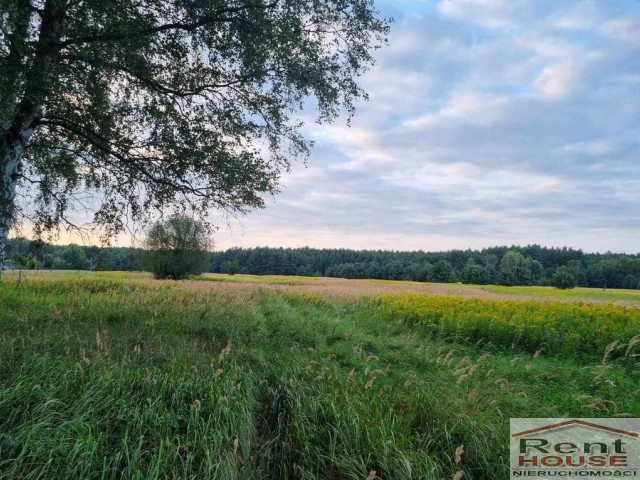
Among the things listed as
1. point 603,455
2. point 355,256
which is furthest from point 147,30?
point 355,256

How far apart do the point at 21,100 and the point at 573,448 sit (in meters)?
9.29

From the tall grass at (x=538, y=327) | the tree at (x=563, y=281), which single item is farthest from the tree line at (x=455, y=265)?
the tall grass at (x=538, y=327)

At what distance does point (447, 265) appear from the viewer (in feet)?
251

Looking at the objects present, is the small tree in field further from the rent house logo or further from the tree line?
the tree line

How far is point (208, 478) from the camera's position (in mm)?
2791

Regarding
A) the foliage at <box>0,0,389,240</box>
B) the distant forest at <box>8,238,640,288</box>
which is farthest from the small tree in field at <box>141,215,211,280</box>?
the foliage at <box>0,0,389,240</box>

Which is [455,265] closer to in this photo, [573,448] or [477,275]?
[477,275]

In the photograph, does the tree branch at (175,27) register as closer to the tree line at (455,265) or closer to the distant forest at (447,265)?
the distant forest at (447,265)

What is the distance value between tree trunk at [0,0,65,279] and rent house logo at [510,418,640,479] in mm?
7705

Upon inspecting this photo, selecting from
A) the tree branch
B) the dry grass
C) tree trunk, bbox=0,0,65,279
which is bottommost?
the dry grass

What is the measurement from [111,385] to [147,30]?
6241mm

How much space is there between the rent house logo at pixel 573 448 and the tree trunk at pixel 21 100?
303 inches

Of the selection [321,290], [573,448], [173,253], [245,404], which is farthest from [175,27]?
[173,253]

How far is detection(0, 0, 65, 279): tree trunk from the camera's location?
528 cm
